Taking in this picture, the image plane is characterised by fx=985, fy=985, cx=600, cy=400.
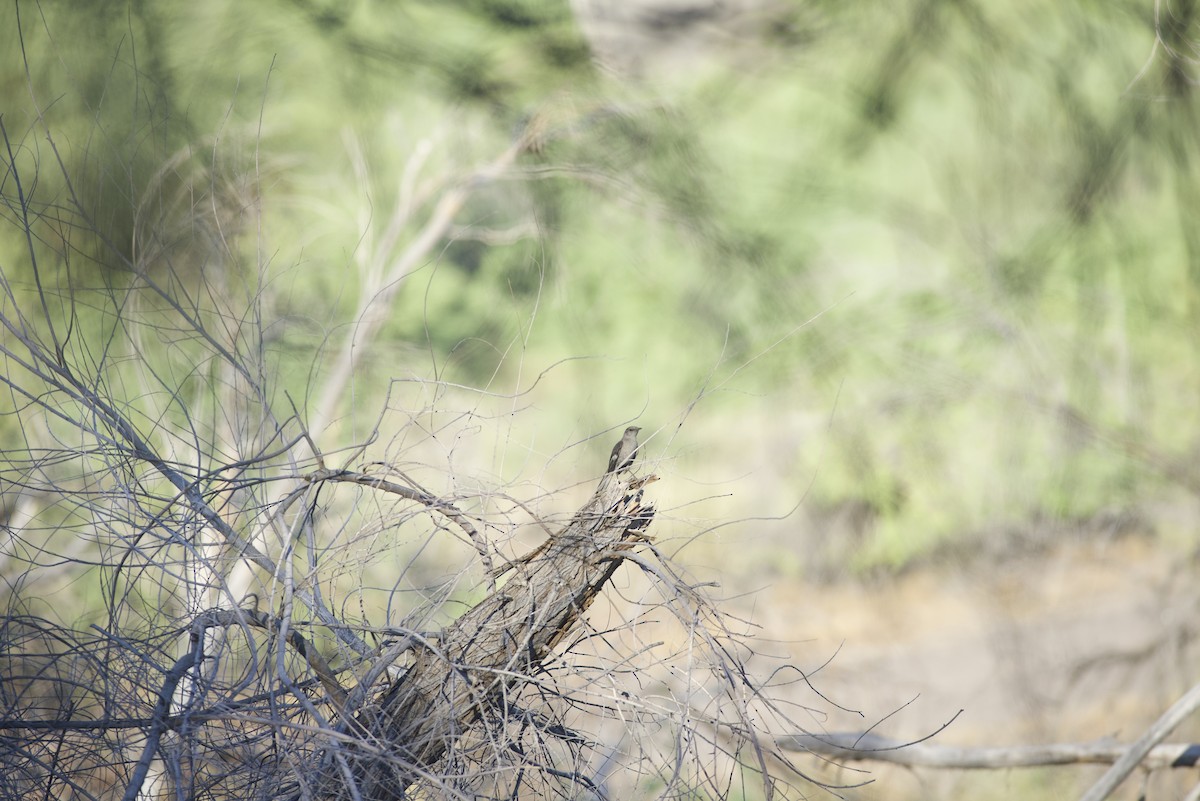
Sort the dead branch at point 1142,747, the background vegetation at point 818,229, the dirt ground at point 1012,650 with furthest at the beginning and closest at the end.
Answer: the background vegetation at point 818,229 < the dirt ground at point 1012,650 < the dead branch at point 1142,747

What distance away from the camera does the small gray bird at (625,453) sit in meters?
1.62

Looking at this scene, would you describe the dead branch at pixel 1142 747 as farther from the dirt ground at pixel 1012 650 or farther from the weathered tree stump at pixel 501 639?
the dirt ground at pixel 1012 650

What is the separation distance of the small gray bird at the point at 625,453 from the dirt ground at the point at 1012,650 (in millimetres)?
4113

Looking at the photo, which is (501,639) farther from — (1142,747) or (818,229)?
(818,229)

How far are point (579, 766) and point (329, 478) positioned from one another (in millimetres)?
659

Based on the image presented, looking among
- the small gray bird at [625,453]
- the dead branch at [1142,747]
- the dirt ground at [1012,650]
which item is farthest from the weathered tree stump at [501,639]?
the dirt ground at [1012,650]

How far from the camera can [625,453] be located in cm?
165

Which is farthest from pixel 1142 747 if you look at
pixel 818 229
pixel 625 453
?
pixel 818 229

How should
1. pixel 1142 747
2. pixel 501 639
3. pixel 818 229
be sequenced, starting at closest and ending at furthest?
1. pixel 501 639
2. pixel 1142 747
3. pixel 818 229

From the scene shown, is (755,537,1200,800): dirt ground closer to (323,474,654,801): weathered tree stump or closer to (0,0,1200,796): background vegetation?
(0,0,1200,796): background vegetation

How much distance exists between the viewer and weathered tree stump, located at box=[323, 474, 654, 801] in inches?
61.7

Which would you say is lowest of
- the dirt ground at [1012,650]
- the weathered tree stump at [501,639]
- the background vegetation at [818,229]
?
the weathered tree stump at [501,639]

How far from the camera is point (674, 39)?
6586mm

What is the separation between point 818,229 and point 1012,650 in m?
2.93
